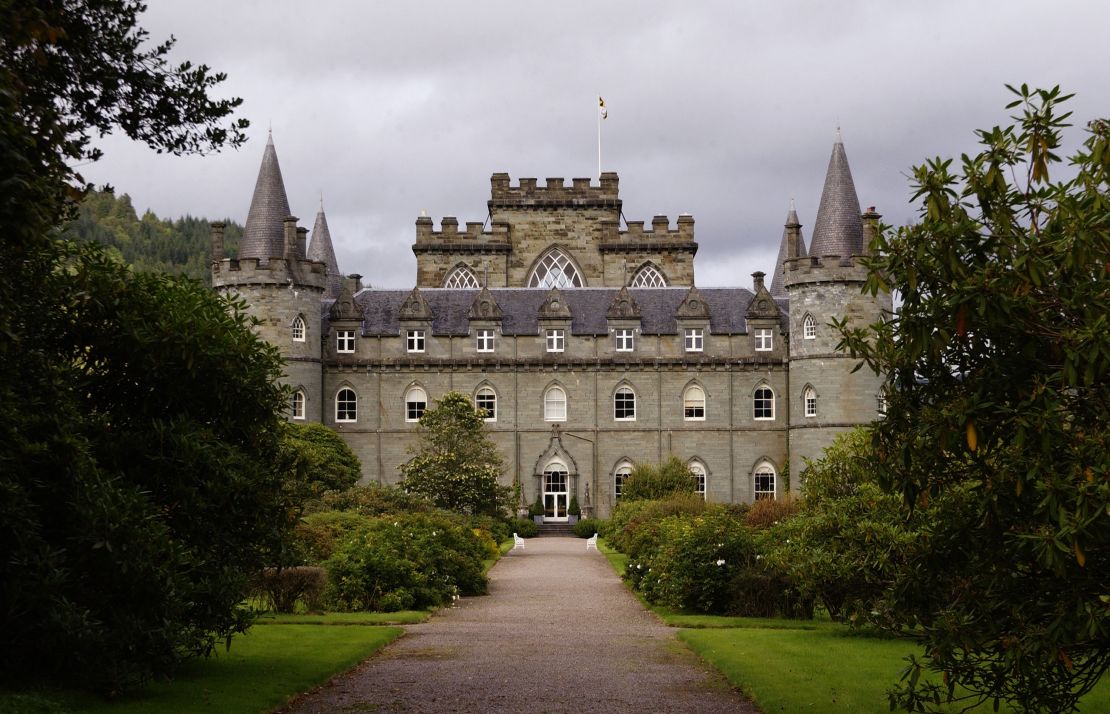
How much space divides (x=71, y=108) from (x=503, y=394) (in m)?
46.6

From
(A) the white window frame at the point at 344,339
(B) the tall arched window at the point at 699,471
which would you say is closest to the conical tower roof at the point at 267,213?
(A) the white window frame at the point at 344,339

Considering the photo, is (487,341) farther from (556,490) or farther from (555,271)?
(555,271)

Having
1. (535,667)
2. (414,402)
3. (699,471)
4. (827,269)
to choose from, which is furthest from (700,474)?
(535,667)

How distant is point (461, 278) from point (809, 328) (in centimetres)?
1886

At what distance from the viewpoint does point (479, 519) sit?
44219mm

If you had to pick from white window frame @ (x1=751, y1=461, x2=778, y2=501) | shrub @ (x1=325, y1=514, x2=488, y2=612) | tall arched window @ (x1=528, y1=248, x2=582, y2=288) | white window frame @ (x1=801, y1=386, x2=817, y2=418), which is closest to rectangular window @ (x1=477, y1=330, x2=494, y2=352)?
tall arched window @ (x1=528, y1=248, x2=582, y2=288)

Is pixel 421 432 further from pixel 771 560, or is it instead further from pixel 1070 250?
pixel 1070 250

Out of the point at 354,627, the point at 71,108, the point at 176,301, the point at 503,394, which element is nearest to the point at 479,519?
the point at 503,394

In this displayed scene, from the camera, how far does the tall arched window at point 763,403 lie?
2279 inches

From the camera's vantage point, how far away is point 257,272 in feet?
180

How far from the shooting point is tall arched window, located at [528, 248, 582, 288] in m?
65.7

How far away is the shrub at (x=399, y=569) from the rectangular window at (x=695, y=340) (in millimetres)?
30529

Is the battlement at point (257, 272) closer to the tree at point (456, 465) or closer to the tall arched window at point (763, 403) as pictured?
the tree at point (456, 465)

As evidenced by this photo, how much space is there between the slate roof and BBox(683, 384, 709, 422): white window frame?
2746 millimetres
